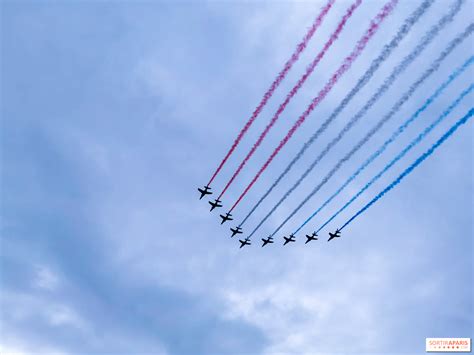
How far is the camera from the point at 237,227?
192ft

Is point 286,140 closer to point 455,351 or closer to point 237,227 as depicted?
point 455,351

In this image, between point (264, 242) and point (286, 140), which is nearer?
point (286, 140)

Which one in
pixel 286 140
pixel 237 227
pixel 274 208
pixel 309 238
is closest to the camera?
pixel 286 140

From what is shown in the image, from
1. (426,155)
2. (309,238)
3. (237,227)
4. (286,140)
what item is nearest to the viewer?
(426,155)

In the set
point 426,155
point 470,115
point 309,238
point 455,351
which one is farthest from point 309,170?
point 309,238

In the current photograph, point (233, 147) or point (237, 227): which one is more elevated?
point (237, 227)

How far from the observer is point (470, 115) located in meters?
26.4

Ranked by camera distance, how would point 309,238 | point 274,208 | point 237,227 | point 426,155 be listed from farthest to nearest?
point 237,227 < point 309,238 < point 274,208 < point 426,155

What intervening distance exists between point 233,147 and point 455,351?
23044mm

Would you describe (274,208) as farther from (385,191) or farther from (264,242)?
(264,242)

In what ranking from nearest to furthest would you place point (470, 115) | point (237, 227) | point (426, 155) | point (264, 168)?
point (470, 115) < point (426, 155) < point (264, 168) < point (237, 227)

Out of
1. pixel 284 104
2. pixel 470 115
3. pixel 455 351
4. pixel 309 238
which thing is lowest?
pixel 455 351

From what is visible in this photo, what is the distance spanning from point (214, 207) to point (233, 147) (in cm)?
2168

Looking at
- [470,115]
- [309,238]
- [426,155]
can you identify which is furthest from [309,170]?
[309,238]
